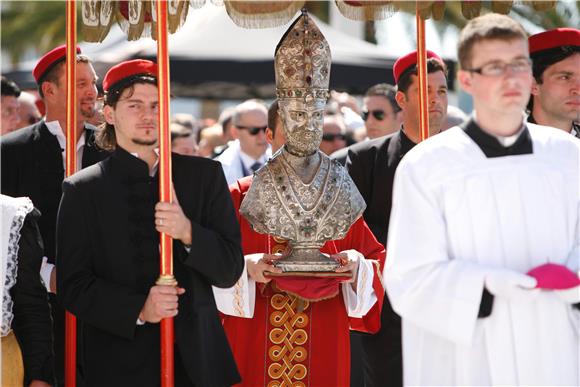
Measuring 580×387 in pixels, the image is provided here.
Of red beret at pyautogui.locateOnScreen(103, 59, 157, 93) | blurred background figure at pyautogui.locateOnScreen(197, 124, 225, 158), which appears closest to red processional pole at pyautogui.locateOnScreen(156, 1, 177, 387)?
red beret at pyautogui.locateOnScreen(103, 59, 157, 93)

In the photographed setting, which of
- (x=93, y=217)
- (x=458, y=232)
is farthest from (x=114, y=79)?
(x=458, y=232)

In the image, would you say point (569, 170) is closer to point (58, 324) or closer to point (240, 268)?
point (240, 268)

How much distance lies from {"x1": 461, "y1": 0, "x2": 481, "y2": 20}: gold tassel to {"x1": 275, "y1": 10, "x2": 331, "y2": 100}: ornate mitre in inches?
25.6

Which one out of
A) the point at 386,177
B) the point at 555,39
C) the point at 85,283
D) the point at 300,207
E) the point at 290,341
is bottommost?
the point at 290,341

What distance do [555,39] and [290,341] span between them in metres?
1.94

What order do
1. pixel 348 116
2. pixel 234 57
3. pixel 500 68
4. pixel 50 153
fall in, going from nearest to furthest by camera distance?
pixel 500 68 < pixel 50 153 < pixel 348 116 < pixel 234 57

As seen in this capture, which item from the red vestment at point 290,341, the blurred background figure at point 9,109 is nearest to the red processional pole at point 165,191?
the red vestment at point 290,341

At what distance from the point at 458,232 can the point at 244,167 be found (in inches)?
194

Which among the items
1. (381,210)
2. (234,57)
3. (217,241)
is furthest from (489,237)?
(234,57)

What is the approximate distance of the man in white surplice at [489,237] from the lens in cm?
399

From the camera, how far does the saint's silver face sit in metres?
5.21

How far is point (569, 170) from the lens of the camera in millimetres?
4133

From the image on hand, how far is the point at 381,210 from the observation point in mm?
6008

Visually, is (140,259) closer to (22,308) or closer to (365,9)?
(22,308)
